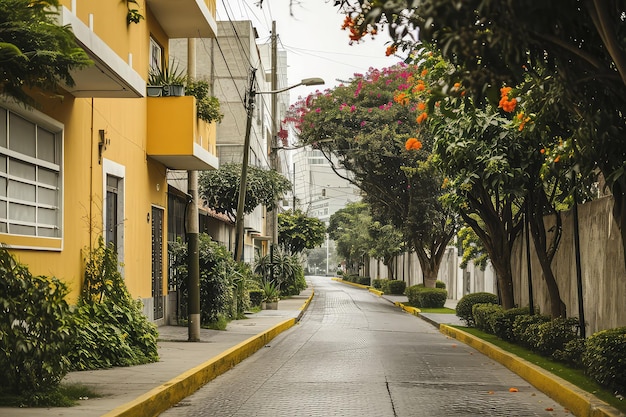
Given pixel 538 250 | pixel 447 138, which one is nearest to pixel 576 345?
pixel 538 250

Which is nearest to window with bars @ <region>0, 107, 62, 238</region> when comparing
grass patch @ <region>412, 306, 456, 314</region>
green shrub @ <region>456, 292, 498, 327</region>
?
green shrub @ <region>456, 292, 498, 327</region>

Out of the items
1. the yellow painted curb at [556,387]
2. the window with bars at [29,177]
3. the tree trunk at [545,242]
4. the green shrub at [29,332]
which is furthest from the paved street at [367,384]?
the window with bars at [29,177]

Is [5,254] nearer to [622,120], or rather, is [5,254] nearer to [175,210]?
[622,120]

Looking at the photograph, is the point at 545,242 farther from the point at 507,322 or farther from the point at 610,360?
the point at 610,360

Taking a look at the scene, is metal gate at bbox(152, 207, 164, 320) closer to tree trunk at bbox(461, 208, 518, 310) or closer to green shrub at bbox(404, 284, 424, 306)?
tree trunk at bbox(461, 208, 518, 310)

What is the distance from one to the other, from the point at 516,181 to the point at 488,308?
17.2ft

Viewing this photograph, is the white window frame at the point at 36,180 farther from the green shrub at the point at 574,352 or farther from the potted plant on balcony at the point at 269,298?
the potted plant on balcony at the point at 269,298

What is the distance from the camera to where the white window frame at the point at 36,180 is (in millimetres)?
10891

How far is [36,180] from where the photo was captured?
39.2ft

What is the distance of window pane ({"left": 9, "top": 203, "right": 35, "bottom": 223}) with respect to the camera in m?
11.2

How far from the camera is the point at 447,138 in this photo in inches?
643

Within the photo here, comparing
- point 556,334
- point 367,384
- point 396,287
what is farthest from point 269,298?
point 367,384

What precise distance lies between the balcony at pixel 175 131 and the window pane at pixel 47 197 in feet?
17.5

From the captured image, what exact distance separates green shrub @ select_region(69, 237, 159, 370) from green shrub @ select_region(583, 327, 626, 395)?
245 inches
